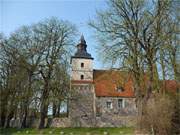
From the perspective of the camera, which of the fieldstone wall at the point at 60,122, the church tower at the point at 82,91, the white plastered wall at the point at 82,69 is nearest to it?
the fieldstone wall at the point at 60,122

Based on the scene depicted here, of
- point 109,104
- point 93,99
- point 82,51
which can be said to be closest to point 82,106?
point 93,99

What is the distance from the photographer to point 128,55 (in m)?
18.4

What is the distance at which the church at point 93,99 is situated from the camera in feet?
119

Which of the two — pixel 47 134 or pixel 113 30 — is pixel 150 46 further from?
pixel 47 134

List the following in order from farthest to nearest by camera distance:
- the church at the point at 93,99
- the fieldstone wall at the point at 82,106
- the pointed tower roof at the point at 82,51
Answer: the pointed tower roof at the point at 82,51 → the church at the point at 93,99 → the fieldstone wall at the point at 82,106

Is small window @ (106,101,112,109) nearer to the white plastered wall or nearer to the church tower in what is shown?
the church tower

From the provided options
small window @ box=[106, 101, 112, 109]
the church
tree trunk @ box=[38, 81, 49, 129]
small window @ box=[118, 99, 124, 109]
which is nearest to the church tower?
the church

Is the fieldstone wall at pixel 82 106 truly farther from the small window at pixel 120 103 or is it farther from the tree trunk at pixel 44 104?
the tree trunk at pixel 44 104

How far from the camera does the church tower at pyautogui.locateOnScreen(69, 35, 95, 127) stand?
35713mm

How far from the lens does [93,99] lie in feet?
131

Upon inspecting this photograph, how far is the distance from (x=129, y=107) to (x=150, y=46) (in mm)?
22928

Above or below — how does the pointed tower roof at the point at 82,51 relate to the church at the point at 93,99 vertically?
above

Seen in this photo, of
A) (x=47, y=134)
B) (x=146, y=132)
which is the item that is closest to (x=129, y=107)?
(x=47, y=134)

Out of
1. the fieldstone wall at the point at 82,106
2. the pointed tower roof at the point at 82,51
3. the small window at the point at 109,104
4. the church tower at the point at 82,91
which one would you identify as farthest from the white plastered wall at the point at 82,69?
the small window at the point at 109,104
